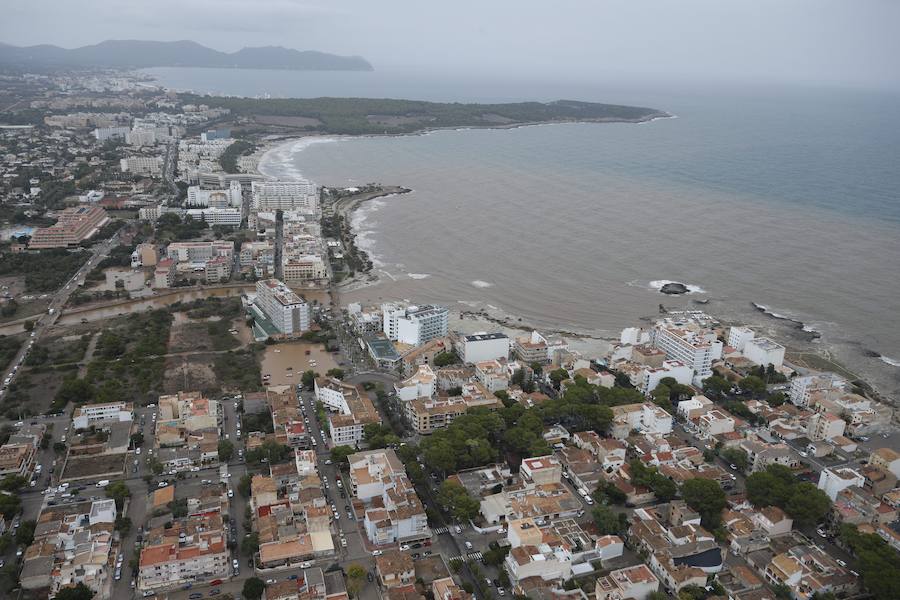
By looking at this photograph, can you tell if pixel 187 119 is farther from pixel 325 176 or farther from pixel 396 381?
pixel 396 381

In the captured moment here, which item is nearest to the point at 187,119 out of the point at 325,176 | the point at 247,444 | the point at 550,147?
the point at 325,176

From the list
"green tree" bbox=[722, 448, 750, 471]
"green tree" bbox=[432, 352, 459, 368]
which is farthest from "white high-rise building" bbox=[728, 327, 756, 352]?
"green tree" bbox=[432, 352, 459, 368]

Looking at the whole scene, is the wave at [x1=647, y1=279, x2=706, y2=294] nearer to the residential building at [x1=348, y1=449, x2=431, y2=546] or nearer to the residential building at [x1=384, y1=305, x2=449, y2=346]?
the residential building at [x1=384, y1=305, x2=449, y2=346]

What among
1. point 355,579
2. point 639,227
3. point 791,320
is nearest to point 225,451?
point 355,579

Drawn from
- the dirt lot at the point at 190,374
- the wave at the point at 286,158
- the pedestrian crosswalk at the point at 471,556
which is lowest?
the pedestrian crosswalk at the point at 471,556

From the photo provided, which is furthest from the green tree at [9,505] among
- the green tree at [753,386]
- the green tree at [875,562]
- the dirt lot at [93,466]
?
the green tree at [753,386]

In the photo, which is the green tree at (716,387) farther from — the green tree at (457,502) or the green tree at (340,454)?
the green tree at (340,454)

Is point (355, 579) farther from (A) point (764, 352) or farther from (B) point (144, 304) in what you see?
(B) point (144, 304)
